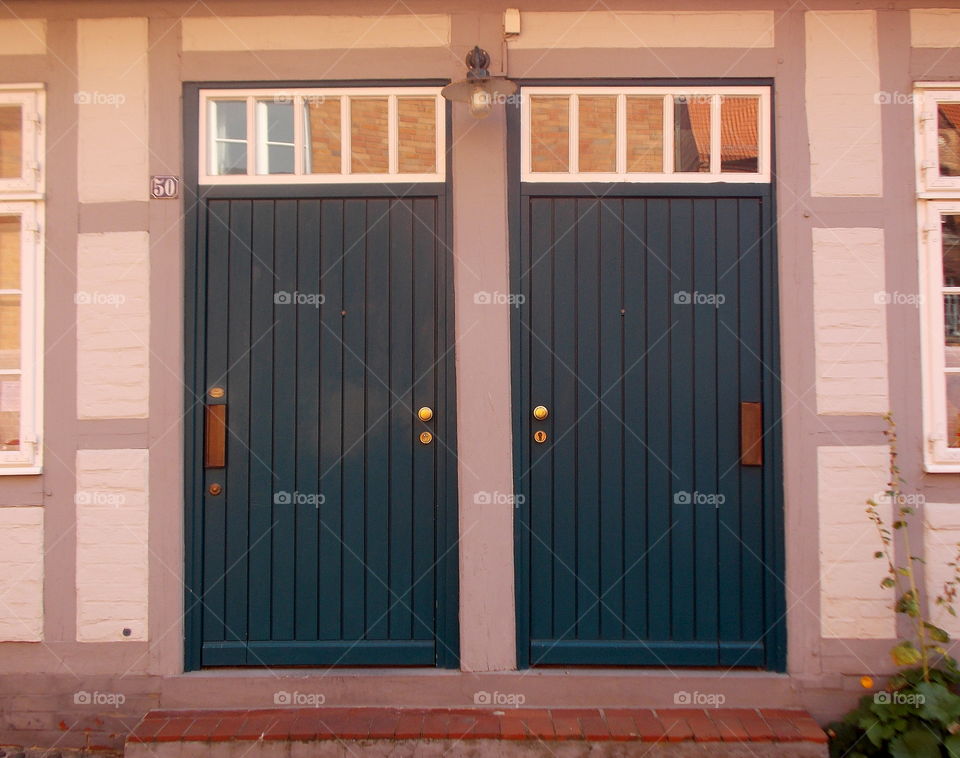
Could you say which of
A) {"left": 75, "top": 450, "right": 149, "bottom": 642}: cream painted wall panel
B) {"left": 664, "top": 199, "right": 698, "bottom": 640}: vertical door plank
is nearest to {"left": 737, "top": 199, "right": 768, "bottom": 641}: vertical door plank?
{"left": 664, "top": 199, "right": 698, "bottom": 640}: vertical door plank

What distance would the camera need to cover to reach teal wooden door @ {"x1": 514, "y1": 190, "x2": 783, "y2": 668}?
3980mm

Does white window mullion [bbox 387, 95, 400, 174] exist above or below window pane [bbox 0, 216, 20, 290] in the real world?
above

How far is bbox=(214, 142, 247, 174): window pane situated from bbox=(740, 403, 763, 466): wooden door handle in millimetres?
3055

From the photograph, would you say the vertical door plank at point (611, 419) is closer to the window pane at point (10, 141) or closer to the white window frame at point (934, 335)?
the white window frame at point (934, 335)

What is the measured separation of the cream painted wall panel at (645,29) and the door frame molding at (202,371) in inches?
23.8

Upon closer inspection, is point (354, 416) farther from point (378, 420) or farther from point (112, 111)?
point (112, 111)

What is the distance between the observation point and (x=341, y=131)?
4051 millimetres

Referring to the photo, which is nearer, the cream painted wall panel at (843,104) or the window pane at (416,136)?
the cream painted wall panel at (843,104)

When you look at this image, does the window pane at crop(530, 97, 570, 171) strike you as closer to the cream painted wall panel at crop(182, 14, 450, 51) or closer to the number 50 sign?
the cream painted wall panel at crop(182, 14, 450, 51)

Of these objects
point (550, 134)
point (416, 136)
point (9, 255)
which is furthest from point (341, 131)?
point (9, 255)

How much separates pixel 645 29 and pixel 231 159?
2368mm

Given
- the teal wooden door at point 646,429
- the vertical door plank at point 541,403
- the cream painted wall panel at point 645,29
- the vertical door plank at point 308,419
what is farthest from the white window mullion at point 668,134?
the vertical door plank at point 308,419

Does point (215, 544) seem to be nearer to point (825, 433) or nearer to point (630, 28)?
point (825, 433)

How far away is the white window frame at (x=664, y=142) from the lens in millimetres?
4023
